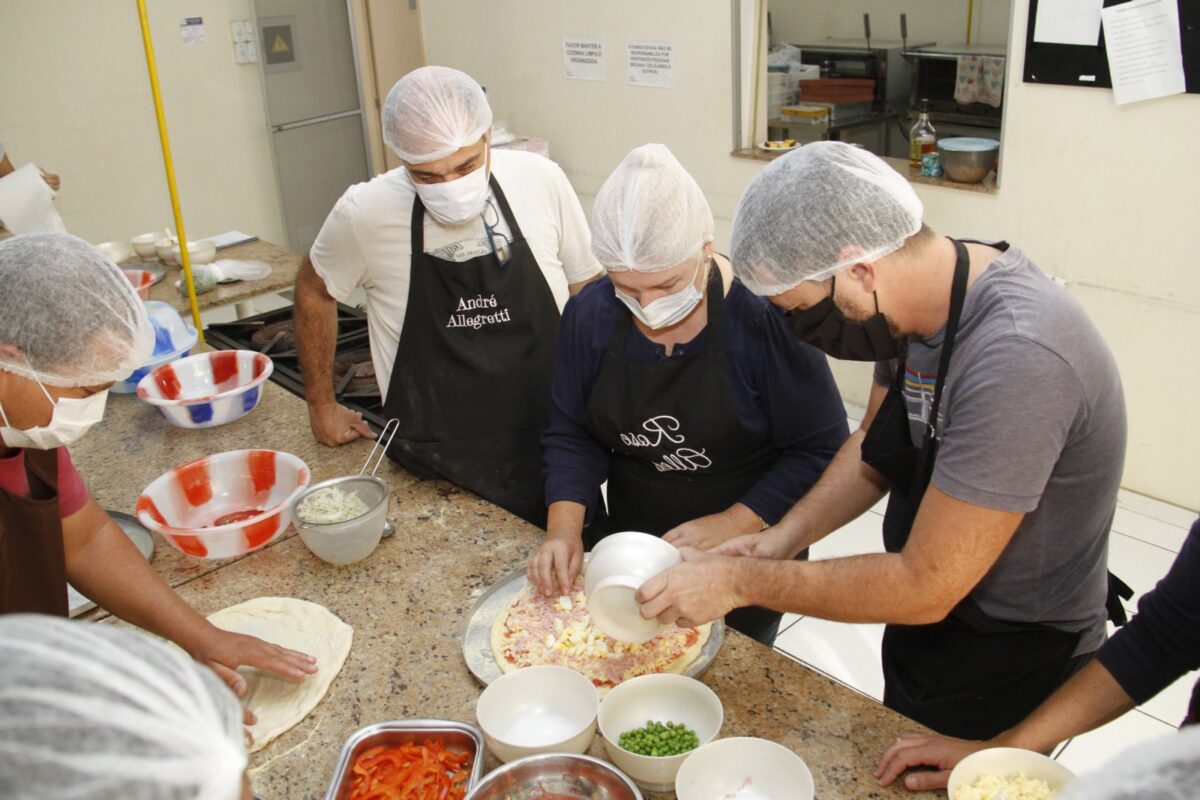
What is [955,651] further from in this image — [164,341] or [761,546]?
[164,341]

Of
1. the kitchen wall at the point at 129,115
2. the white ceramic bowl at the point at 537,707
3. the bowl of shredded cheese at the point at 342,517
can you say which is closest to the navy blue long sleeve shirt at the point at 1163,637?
the white ceramic bowl at the point at 537,707

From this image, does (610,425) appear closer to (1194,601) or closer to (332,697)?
(332,697)

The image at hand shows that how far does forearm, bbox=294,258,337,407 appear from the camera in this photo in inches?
103

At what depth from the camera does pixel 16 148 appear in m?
5.36

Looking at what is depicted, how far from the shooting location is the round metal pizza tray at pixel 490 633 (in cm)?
175

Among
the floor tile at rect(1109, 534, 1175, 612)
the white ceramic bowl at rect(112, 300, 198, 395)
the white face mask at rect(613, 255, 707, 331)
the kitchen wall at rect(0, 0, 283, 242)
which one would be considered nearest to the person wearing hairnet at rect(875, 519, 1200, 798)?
the white face mask at rect(613, 255, 707, 331)

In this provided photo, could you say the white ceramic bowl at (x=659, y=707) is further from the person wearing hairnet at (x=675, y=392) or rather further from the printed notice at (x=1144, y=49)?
the printed notice at (x=1144, y=49)

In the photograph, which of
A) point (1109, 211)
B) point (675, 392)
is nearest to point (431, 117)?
point (675, 392)

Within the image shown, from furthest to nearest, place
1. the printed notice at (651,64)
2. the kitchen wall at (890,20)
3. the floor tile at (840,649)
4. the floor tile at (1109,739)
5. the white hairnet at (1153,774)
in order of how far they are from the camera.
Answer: the kitchen wall at (890,20), the printed notice at (651,64), the floor tile at (840,649), the floor tile at (1109,739), the white hairnet at (1153,774)

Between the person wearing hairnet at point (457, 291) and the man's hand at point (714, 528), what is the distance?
683 mm

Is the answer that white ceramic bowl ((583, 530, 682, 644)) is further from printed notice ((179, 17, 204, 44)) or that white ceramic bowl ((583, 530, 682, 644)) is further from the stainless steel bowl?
printed notice ((179, 17, 204, 44))

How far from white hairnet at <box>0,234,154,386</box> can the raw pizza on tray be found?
0.84m

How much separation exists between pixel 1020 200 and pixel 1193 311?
0.77 metres

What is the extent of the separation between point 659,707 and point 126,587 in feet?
3.38
